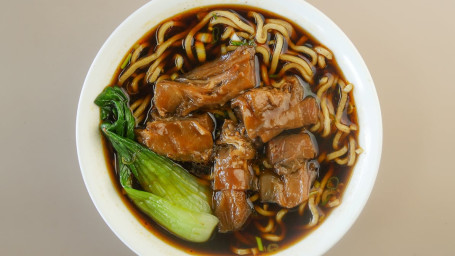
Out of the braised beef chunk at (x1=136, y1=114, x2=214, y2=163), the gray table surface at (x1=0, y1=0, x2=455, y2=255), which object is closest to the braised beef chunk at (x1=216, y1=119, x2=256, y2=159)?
the braised beef chunk at (x1=136, y1=114, x2=214, y2=163)

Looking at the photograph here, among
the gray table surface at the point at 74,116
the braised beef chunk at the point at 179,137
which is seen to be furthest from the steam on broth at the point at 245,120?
the gray table surface at the point at 74,116

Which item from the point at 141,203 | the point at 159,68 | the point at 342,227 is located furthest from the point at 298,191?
the point at 159,68

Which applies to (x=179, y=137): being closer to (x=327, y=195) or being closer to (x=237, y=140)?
(x=237, y=140)

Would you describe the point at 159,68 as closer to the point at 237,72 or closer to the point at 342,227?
the point at 237,72

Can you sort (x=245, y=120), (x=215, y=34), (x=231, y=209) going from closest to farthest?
(x=245, y=120)
(x=231, y=209)
(x=215, y=34)

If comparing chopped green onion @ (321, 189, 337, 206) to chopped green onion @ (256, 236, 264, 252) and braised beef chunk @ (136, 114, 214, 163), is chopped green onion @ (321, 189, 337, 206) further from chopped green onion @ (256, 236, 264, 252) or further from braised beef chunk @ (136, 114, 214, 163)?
braised beef chunk @ (136, 114, 214, 163)

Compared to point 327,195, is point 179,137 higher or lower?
higher

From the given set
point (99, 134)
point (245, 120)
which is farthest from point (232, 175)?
point (99, 134)

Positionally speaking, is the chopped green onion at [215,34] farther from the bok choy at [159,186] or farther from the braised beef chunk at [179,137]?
the bok choy at [159,186]
